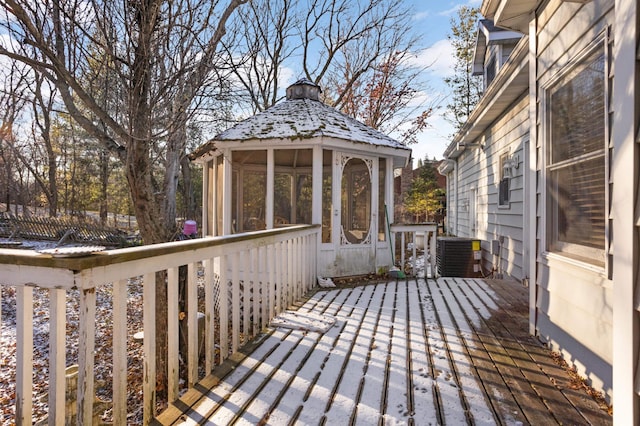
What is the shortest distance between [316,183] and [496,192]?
3.54 m

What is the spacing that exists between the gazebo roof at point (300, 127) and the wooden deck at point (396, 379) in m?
3.02

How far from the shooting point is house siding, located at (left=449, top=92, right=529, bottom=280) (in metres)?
5.46

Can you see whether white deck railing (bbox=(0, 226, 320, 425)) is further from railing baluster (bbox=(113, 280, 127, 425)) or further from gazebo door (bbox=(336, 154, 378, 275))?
gazebo door (bbox=(336, 154, 378, 275))

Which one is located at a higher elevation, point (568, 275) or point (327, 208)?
point (327, 208)

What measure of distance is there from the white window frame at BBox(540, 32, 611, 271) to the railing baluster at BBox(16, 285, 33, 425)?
2840 mm

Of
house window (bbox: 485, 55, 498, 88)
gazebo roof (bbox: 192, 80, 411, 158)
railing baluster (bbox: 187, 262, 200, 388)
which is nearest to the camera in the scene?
railing baluster (bbox: 187, 262, 200, 388)

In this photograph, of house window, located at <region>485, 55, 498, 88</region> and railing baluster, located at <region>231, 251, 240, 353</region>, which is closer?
railing baluster, located at <region>231, 251, 240, 353</region>

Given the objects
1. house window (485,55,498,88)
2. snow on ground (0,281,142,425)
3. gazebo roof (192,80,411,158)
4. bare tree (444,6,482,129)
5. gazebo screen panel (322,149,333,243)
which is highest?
bare tree (444,6,482,129)

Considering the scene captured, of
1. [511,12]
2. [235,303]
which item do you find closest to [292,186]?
[235,303]

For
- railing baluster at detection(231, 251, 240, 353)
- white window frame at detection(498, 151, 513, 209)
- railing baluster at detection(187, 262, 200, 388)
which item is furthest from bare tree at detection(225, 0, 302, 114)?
railing baluster at detection(187, 262, 200, 388)

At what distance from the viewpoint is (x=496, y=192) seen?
Result: 6785 millimetres

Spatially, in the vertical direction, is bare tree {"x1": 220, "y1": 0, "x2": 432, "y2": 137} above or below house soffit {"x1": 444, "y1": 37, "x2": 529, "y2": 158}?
above

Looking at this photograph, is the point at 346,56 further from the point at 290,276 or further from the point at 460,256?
the point at 290,276

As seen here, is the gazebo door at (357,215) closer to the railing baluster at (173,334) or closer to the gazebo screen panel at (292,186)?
the gazebo screen panel at (292,186)
